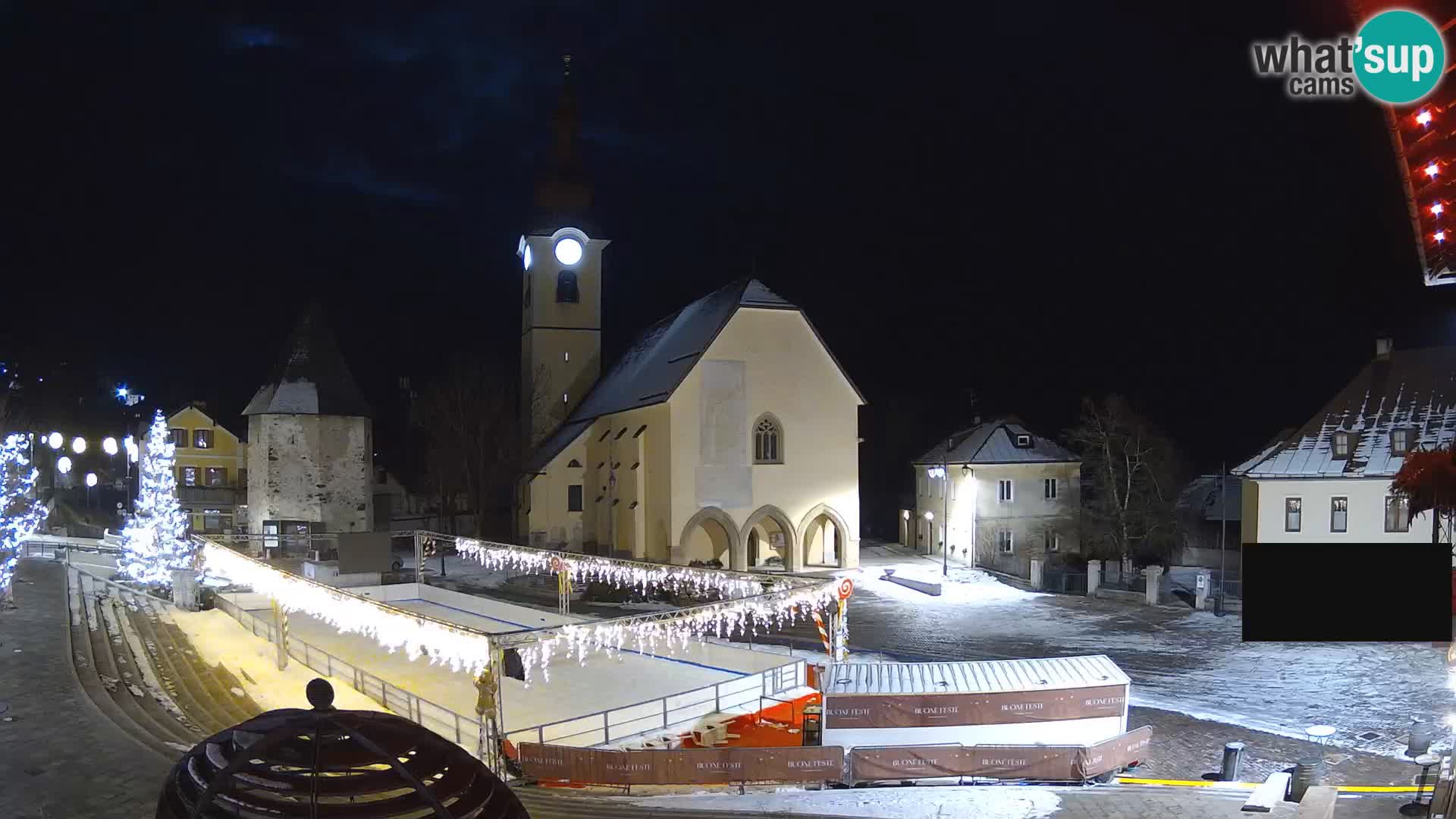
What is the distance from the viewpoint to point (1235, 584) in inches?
1227

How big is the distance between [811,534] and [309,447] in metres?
21.7

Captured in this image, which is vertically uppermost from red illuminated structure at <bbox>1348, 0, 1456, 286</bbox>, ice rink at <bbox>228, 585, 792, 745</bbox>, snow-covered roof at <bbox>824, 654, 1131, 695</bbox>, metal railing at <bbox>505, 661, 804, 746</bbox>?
red illuminated structure at <bbox>1348, 0, 1456, 286</bbox>

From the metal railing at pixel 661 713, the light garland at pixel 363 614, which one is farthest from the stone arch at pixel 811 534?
the metal railing at pixel 661 713

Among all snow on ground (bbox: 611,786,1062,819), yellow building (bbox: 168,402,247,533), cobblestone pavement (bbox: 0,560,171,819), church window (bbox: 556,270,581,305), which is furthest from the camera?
yellow building (bbox: 168,402,247,533)

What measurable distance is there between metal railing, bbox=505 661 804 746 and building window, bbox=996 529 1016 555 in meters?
24.7

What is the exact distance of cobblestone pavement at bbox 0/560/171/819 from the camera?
8586mm

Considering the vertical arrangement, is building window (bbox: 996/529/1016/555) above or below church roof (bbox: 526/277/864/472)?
below

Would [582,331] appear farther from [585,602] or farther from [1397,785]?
[1397,785]

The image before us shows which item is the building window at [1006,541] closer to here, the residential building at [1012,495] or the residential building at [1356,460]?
the residential building at [1012,495]

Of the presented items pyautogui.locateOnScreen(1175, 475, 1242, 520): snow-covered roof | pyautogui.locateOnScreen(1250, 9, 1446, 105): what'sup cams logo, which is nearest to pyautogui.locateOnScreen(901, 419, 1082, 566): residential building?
pyautogui.locateOnScreen(1175, 475, 1242, 520): snow-covered roof

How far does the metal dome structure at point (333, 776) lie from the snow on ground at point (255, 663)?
11.7 m

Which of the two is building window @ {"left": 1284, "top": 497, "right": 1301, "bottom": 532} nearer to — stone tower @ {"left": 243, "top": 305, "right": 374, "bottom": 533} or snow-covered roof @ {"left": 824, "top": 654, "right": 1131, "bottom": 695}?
snow-covered roof @ {"left": 824, "top": 654, "right": 1131, "bottom": 695}

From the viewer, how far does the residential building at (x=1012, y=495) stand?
1582 inches

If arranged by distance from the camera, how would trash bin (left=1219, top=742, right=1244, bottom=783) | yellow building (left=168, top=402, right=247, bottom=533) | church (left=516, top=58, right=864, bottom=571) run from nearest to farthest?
trash bin (left=1219, top=742, right=1244, bottom=783) < church (left=516, top=58, right=864, bottom=571) < yellow building (left=168, top=402, right=247, bottom=533)
